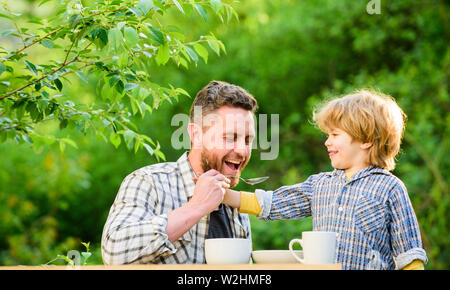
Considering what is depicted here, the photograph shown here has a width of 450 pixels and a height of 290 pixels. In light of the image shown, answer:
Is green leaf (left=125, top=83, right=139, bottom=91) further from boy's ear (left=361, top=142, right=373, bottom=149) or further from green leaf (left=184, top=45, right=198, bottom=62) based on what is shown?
boy's ear (left=361, top=142, right=373, bottom=149)

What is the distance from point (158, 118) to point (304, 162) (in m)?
2.15

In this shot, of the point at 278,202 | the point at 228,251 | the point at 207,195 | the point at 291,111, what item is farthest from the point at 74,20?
the point at 291,111

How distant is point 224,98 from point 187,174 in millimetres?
314

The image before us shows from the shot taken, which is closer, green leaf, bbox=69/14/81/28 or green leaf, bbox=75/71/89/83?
green leaf, bbox=69/14/81/28

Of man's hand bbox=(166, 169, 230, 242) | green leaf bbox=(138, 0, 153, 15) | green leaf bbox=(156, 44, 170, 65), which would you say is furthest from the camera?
green leaf bbox=(156, 44, 170, 65)

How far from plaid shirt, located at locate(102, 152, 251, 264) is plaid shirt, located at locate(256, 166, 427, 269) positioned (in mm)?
258

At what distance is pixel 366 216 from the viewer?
80.9 inches

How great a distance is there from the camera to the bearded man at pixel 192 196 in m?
1.83

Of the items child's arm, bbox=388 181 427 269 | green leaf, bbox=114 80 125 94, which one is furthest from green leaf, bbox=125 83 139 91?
child's arm, bbox=388 181 427 269

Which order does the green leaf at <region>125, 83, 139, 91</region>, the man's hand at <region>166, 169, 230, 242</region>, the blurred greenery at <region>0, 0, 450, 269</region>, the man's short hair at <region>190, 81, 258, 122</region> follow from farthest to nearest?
the blurred greenery at <region>0, 0, 450, 269</region>
the man's short hair at <region>190, 81, 258, 122</region>
the green leaf at <region>125, 83, 139, 91</region>
the man's hand at <region>166, 169, 230, 242</region>

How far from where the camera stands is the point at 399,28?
7.56 metres

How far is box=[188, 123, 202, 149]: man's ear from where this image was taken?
2.36 metres

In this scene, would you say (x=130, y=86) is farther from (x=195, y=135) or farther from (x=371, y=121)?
(x=371, y=121)
